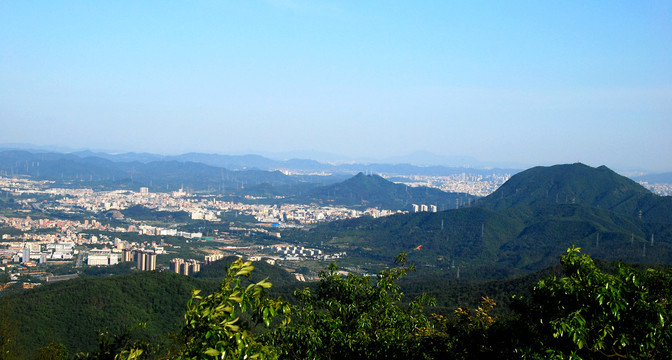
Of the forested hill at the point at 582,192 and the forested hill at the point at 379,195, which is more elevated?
the forested hill at the point at 582,192

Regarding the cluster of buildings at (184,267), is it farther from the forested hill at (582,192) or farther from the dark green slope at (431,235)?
the forested hill at (582,192)

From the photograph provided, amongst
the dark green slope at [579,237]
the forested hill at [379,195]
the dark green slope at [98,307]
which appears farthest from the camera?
the forested hill at [379,195]

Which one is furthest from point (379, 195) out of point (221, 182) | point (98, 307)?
point (98, 307)

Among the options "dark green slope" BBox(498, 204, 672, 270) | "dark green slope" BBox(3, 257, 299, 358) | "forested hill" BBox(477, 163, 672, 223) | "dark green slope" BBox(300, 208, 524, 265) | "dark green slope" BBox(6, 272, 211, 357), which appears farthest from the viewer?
"forested hill" BBox(477, 163, 672, 223)

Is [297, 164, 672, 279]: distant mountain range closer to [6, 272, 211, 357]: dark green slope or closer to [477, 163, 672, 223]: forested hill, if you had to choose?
[477, 163, 672, 223]: forested hill

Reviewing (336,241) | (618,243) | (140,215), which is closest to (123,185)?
(140,215)

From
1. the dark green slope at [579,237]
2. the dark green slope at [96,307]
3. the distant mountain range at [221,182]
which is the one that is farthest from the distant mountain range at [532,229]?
the distant mountain range at [221,182]

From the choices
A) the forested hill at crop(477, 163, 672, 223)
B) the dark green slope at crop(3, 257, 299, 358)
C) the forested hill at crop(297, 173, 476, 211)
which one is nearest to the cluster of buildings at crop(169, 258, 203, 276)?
the dark green slope at crop(3, 257, 299, 358)
